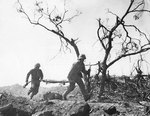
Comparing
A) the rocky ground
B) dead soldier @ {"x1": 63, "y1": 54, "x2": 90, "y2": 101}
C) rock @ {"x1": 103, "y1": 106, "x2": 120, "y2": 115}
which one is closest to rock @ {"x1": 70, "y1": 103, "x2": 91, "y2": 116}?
the rocky ground

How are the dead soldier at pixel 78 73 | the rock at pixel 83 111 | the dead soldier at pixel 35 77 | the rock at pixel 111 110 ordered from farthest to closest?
1. the dead soldier at pixel 35 77
2. the dead soldier at pixel 78 73
3. the rock at pixel 83 111
4. the rock at pixel 111 110

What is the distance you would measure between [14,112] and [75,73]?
111 inches

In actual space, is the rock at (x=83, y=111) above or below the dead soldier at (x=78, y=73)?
below

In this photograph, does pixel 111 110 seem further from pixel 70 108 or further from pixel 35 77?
pixel 35 77

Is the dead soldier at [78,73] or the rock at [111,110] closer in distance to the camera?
the rock at [111,110]

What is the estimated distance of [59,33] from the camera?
655 inches

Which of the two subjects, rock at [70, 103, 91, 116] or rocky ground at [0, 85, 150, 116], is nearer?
rocky ground at [0, 85, 150, 116]

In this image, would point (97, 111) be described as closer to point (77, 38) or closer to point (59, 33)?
point (77, 38)

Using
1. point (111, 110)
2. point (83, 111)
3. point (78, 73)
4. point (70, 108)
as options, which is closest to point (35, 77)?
point (78, 73)

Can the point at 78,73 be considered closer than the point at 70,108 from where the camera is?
No

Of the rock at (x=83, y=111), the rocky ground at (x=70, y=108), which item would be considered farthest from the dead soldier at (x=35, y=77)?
the rock at (x=83, y=111)

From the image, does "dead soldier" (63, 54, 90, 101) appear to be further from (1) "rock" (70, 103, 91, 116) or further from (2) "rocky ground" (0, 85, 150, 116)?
(1) "rock" (70, 103, 91, 116)

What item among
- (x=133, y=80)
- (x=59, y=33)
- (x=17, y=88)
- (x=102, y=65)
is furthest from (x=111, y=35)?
(x=17, y=88)

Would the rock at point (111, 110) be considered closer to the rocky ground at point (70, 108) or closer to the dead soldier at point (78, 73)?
the rocky ground at point (70, 108)
